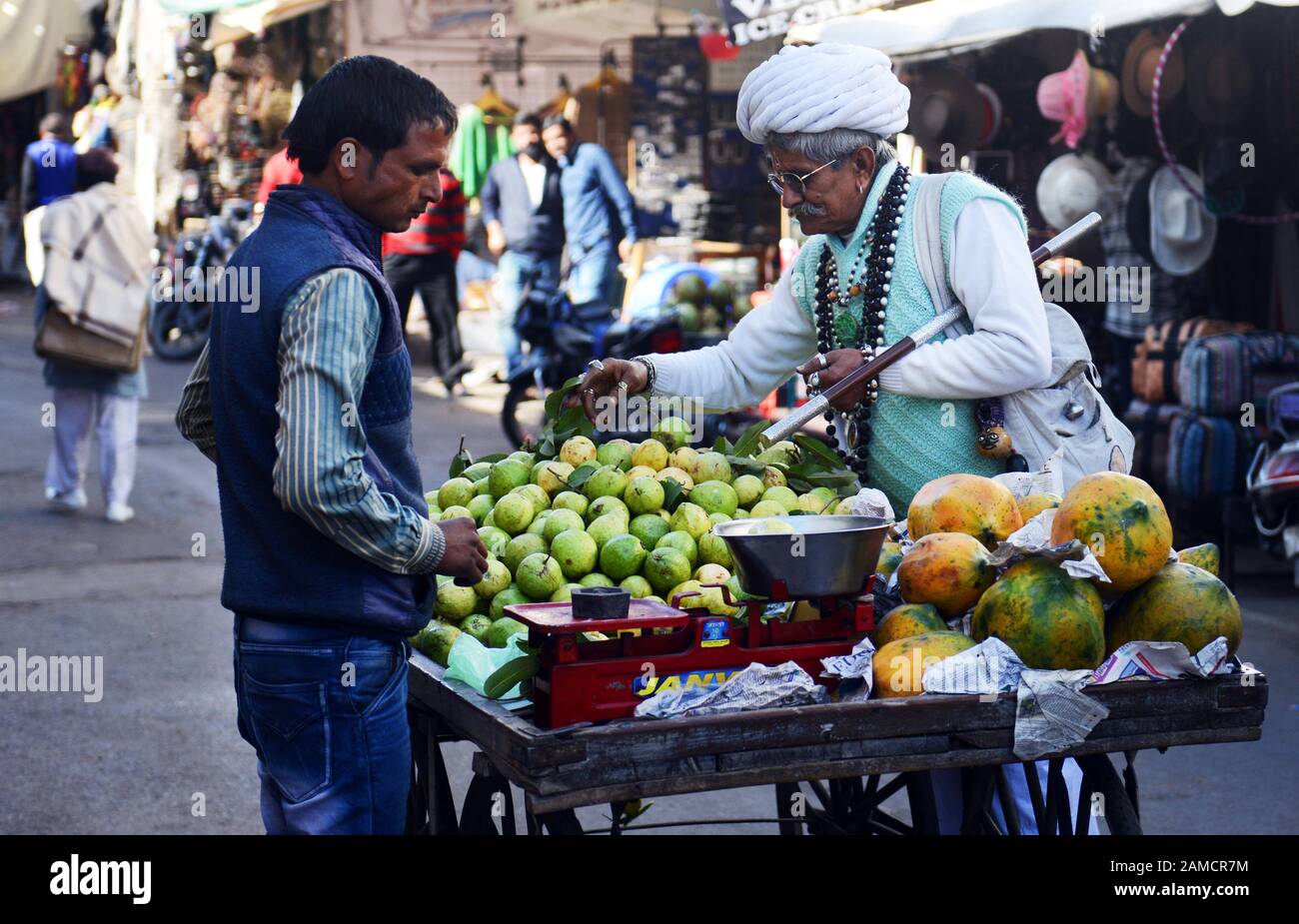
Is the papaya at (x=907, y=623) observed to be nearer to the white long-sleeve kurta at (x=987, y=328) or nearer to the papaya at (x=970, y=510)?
the papaya at (x=970, y=510)

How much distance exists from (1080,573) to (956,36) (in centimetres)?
540

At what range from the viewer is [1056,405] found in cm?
348

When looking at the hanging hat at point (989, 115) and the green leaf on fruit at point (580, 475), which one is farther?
the hanging hat at point (989, 115)

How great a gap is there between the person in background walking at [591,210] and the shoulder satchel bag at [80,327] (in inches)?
163

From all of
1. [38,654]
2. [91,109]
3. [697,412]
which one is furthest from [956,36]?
[91,109]

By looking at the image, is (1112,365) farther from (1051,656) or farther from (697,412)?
(1051,656)

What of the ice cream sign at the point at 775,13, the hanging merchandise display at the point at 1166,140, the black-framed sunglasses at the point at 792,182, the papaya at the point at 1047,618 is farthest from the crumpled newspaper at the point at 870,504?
the ice cream sign at the point at 775,13

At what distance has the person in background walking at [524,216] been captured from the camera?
39.1ft

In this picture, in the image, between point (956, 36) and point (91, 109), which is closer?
point (956, 36)

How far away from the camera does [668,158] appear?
45.6 feet

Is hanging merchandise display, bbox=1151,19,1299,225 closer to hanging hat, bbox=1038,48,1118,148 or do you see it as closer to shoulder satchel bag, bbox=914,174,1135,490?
hanging hat, bbox=1038,48,1118,148

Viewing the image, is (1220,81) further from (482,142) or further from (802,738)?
(482,142)

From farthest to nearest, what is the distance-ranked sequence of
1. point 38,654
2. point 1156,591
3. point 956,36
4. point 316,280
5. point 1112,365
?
point 1112,365
point 956,36
point 38,654
point 1156,591
point 316,280

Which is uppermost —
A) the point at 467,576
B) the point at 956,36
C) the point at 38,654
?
the point at 956,36
